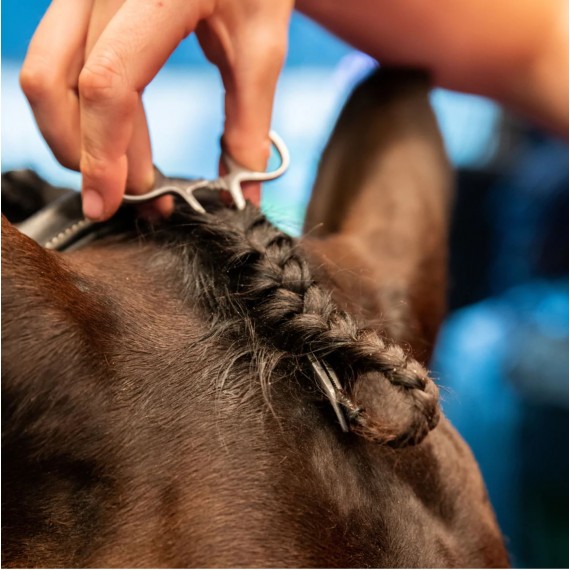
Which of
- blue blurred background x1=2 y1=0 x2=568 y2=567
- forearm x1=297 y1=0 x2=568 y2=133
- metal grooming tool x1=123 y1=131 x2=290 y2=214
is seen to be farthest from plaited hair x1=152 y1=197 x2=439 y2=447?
blue blurred background x1=2 y1=0 x2=568 y2=567

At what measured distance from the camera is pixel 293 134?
5.38ft

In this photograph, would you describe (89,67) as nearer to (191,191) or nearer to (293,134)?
(191,191)

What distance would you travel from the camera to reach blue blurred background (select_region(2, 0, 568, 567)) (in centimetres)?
148

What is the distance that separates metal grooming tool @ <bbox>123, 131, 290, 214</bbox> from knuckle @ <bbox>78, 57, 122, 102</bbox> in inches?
5.2

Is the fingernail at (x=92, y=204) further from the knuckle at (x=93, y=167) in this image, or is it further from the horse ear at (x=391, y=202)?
the horse ear at (x=391, y=202)

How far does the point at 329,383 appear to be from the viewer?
0.54m

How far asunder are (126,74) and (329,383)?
36cm

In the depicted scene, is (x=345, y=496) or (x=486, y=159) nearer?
(x=345, y=496)

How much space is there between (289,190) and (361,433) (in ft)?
3.75

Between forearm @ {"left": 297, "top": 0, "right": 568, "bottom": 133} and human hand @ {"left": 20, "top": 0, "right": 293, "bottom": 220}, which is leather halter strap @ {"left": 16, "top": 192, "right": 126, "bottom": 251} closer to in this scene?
human hand @ {"left": 20, "top": 0, "right": 293, "bottom": 220}

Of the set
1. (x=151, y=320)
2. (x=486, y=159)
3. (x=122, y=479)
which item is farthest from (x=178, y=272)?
(x=486, y=159)

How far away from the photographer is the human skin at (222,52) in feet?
2.14

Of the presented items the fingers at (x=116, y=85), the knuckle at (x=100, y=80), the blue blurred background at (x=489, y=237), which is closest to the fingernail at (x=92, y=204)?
the fingers at (x=116, y=85)

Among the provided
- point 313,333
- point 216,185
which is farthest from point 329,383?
point 216,185
